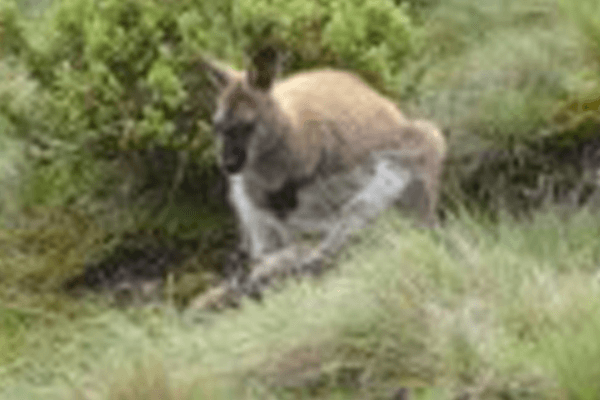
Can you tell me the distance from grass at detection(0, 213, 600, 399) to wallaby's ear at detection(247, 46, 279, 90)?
1.17 metres

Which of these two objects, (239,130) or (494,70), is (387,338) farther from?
(494,70)

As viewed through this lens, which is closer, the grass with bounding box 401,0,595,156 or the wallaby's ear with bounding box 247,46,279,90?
the wallaby's ear with bounding box 247,46,279,90

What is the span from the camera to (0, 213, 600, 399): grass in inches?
259

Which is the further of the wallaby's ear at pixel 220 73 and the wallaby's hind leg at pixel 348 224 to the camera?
the wallaby's ear at pixel 220 73

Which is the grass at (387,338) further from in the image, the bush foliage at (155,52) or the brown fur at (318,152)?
the bush foliage at (155,52)

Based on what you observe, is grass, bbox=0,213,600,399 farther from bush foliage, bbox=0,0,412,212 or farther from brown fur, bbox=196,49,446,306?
bush foliage, bbox=0,0,412,212

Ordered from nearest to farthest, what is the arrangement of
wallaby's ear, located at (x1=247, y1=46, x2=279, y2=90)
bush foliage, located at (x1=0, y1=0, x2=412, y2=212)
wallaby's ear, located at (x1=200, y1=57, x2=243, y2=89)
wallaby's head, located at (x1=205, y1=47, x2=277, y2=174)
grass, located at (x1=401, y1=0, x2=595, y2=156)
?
wallaby's ear, located at (x1=247, y1=46, x2=279, y2=90), wallaby's head, located at (x1=205, y1=47, x2=277, y2=174), wallaby's ear, located at (x1=200, y1=57, x2=243, y2=89), bush foliage, located at (x1=0, y1=0, x2=412, y2=212), grass, located at (x1=401, y1=0, x2=595, y2=156)

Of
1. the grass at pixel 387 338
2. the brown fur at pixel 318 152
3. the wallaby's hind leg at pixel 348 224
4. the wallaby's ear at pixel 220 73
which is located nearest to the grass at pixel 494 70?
the brown fur at pixel 318 152

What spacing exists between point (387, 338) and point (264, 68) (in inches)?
83.0

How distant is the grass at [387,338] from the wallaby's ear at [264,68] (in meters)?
1.17

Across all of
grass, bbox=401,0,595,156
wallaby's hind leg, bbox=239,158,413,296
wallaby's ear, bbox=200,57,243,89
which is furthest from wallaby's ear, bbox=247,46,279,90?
grass, bbox=401,0,595,156

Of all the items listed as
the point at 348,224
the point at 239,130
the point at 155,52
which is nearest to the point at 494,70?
the point at 348,224

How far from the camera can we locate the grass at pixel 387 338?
6.59 metres

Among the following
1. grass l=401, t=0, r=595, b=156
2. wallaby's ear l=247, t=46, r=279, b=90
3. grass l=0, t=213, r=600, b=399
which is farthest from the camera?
grass l=401, t=0, r=595, b=156
